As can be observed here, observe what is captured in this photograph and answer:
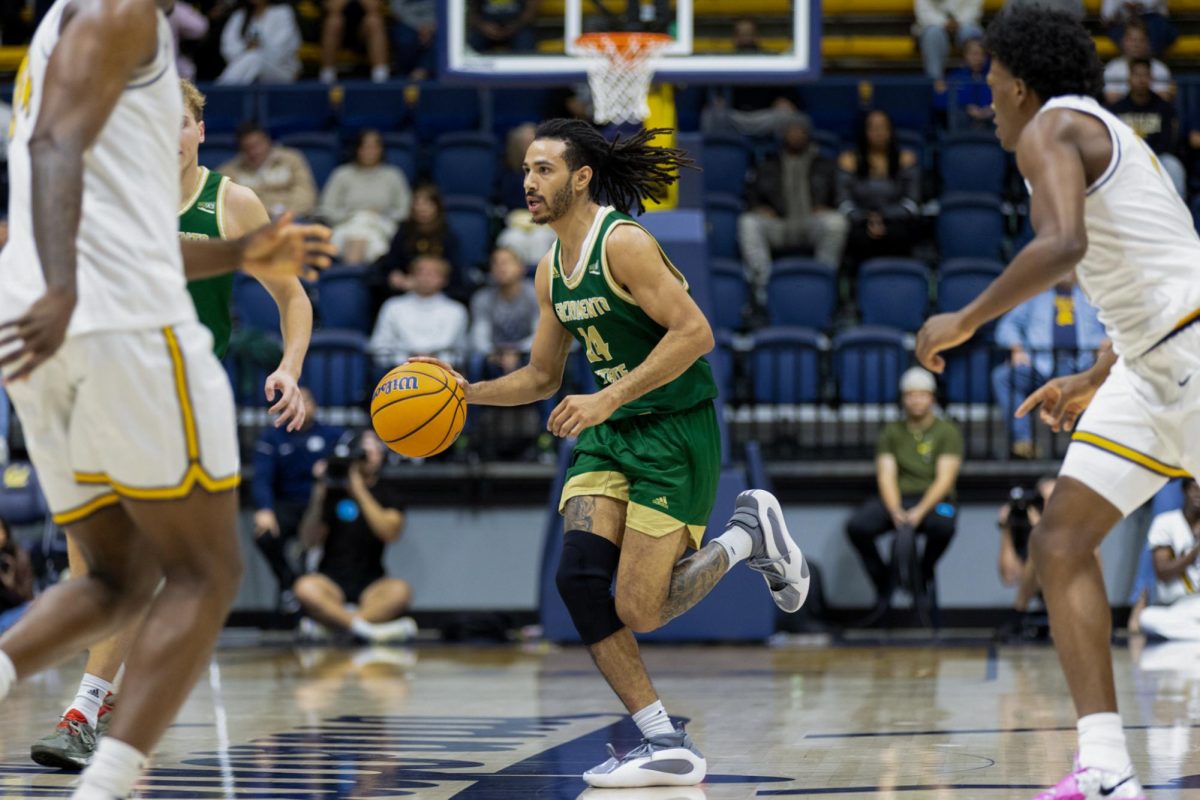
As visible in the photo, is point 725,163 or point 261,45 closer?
point 725,163

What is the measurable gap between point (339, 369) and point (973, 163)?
18.2 ft

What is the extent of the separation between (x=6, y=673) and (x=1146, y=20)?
43.1 feet

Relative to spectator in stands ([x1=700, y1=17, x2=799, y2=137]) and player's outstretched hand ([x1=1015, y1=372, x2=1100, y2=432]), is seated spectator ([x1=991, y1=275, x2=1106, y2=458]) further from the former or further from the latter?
player's outstretched hand ([x1=1015, y1=372, x2=1100, y2=432])

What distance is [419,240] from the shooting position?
1217 cm

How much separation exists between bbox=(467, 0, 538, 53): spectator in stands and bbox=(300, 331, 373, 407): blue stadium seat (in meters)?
2.32

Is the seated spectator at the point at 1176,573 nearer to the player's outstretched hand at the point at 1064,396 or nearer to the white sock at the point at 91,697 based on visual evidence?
the player's outstretched hand at the point at 1064,396

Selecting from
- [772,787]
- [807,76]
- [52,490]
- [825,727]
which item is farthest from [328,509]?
[52,490]

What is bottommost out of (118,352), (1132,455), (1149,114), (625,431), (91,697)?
(91,697)

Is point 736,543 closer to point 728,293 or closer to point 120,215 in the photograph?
point 120,215

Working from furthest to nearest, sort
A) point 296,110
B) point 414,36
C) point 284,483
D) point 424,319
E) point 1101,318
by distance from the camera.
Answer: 1. point 414,36
2. point 296,110
3. point 424,319
4. point 284,483
5. point 1101,318

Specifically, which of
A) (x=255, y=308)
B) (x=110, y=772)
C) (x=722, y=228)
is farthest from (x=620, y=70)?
(x=110, y=772)

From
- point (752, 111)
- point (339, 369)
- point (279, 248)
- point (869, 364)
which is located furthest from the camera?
point (752, 111)

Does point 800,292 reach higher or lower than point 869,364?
higher

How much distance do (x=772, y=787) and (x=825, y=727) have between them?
1.49 metres
